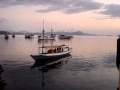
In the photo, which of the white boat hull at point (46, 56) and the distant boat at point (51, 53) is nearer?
the white boat hull at point (46, 56)

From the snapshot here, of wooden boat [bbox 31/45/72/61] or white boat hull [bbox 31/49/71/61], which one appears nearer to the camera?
white boat hull [bbox 31/49/71/61]

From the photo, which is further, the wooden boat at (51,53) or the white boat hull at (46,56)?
the wooden boat at (51,53)

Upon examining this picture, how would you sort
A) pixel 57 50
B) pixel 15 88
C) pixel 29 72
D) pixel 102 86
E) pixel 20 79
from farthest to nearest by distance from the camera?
pixel 57 50 < pixel 29 72 < pixel 20 79 < pixel 102 86 < pixel 15 88

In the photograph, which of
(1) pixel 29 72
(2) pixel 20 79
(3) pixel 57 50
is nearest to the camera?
(2) pixel 20 79

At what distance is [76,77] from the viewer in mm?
37688

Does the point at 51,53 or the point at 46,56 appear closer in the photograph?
the point at 46,56

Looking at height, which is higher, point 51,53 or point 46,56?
point 51,53

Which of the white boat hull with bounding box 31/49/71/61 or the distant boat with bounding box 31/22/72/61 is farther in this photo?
the distant boat with bounding box 31/22/72/61

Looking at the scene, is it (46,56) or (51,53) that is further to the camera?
(51,53)

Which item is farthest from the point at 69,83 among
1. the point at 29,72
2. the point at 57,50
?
the point at 57,50

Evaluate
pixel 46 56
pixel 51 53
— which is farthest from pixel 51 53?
pixel 46 56

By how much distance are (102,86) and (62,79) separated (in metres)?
7.17

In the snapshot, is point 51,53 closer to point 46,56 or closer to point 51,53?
point 51,53

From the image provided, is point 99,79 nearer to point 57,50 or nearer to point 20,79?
point 20,79
